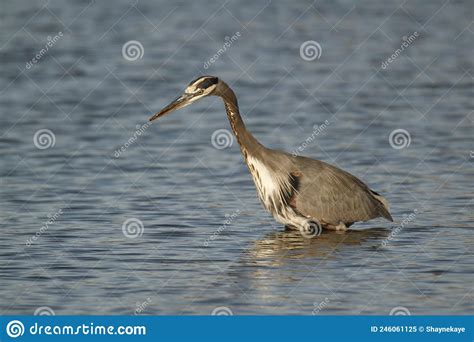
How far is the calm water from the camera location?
43.0ft

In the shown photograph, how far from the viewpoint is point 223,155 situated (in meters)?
19.9

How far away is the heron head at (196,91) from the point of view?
15.4m

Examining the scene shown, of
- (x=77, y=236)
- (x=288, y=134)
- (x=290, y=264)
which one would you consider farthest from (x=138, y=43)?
(x=290, y=264)

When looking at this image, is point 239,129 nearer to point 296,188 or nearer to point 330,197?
point 296,188

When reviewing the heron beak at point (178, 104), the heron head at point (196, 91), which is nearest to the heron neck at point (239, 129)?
the heron head at point (196, 91)

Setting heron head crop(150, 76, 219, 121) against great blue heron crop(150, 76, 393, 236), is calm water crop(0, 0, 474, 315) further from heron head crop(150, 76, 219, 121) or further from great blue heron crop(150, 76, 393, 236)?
heron head crop(150, 76, 219, 121)

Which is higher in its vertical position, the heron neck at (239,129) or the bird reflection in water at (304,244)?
the heron neck at (239,129)

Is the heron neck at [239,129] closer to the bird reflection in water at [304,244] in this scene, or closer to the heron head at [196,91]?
the heron head at [196,91]

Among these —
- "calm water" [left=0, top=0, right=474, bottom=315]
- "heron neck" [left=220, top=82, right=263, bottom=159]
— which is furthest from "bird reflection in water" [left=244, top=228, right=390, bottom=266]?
"heron neck" [left=220, top=82, right=263, bottom=159]

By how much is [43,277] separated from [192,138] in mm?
7907

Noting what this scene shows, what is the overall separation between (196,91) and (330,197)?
87.5 inches

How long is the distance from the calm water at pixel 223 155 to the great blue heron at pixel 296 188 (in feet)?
0.93

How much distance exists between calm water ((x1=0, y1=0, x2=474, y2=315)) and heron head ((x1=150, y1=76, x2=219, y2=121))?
162cm

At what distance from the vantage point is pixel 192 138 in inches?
829
